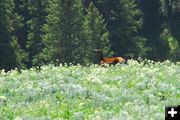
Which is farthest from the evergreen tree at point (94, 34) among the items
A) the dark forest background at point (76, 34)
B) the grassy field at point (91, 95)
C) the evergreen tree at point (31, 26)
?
the grassy field at point (91, 95)

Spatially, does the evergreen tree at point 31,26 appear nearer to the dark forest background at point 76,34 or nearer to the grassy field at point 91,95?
the dark forest background at point 76,34

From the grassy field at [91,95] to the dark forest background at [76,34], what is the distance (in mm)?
46735

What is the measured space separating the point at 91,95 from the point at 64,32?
53.2 m

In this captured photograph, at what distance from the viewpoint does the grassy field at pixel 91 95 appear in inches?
443

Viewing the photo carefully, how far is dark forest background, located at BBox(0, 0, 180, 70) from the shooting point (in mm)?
65375

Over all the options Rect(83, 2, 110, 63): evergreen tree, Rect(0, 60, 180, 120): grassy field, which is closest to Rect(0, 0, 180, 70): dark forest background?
Rect(83, 2, 110, 63): evergreen tree

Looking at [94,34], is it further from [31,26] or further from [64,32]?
[31,26]

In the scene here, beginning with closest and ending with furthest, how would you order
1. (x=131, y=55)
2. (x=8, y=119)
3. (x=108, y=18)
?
(x=8, y=119), (x=131, y=55), (x=108, y=18)

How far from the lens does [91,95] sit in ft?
44.5

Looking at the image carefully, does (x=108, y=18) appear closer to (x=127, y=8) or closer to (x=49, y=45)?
(x=127, y=8)

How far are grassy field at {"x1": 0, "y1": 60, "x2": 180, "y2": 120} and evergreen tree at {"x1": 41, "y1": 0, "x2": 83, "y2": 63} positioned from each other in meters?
47.2

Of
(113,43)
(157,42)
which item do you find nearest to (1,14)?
(113,43)

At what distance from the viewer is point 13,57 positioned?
64125 millimetres

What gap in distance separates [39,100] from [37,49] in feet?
199
